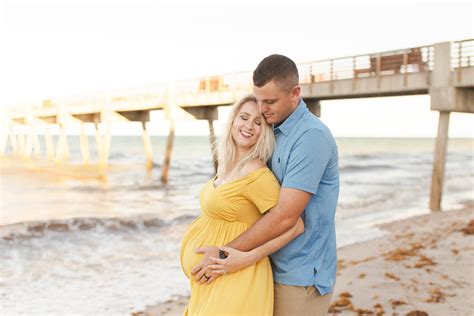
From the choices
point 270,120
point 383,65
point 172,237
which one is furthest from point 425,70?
point 270,120

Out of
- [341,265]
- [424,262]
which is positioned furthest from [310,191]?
[341,265]

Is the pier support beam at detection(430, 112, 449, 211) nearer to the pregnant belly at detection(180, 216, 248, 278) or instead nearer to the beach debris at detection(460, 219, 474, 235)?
the beach debris at detection(460, 219, 474, 235)

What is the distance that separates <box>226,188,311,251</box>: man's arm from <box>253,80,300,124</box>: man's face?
1.13 feet

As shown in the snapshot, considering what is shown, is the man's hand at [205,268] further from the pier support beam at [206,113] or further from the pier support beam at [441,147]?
the pier support beam at [206,113]

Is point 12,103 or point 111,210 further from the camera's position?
point 12,103

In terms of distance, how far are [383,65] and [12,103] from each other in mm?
32894

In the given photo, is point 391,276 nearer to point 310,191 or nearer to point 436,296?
point 436,296

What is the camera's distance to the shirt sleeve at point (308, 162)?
2139 millimetres

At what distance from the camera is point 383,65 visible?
13477 mm

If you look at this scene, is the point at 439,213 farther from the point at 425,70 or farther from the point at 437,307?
the point at 437,307

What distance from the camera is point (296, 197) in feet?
7.02

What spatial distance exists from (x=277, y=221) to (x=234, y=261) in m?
0.25

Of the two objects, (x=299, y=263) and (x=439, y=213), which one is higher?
(x=299, y=263)

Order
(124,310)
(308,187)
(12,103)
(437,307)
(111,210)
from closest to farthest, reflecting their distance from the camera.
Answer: (308,187)
(437,307)
(124,310)
(111,210)
(12,103)
